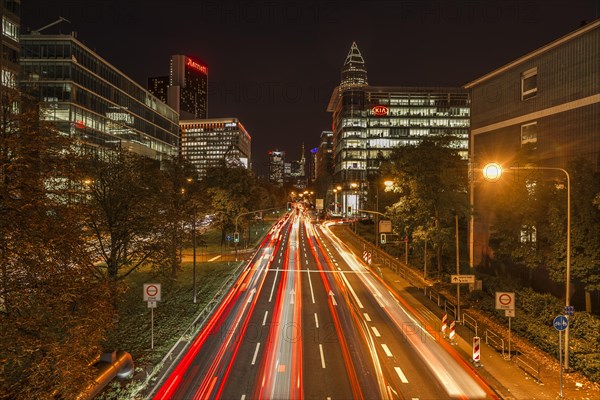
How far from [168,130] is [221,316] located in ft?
318

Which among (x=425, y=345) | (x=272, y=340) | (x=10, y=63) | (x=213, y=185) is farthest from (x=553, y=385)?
(x=10, y=63)

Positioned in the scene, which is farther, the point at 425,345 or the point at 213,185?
the point at 213,185

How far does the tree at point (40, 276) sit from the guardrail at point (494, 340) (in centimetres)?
1598

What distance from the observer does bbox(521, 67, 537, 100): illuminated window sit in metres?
28.2

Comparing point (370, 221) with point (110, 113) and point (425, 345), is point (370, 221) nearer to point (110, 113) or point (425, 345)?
point (110, 113)

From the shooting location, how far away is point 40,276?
8766 millimetres

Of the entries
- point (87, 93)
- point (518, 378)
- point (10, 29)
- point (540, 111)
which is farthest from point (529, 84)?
point (87, 93)

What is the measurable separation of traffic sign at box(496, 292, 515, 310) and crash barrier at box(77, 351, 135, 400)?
14.2 m

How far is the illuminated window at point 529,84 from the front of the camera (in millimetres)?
28156

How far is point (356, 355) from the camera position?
55.4 feet

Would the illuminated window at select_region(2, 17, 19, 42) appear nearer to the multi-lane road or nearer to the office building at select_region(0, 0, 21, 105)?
the office building at select_region(0, 0, 21, 105)

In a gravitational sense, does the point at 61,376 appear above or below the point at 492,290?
above

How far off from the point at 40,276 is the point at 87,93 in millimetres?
72528

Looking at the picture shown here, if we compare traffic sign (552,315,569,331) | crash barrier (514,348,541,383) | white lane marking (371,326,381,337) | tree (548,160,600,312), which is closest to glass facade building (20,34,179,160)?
white lane marking (371,326,381,337)
